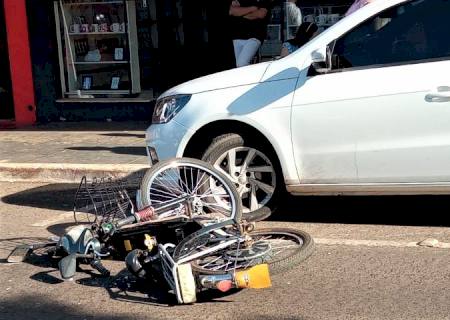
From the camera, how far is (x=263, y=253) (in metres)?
4.72

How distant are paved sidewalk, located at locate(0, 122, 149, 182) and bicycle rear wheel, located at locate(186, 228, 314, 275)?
3310mm

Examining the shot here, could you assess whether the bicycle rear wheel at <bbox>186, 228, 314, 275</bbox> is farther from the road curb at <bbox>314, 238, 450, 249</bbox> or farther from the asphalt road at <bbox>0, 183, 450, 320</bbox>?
the road curb at <bbox>314, 238, 450, 249</bbox>

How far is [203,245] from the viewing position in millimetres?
4719

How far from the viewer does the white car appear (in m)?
5.44

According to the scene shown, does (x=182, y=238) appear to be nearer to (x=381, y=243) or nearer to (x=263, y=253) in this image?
(x=263, y=253)

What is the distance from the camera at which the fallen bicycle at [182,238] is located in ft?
14.6

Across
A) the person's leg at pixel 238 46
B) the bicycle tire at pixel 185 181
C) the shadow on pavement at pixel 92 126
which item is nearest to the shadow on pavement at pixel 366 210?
the bicycle tire at pixel 185 181

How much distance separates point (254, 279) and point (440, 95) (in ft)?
7.05

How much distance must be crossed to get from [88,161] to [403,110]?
4617 millimetres

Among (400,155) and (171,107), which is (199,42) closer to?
(171,107)

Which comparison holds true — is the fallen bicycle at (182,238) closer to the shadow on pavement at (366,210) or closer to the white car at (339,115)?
the white car at (339,115)

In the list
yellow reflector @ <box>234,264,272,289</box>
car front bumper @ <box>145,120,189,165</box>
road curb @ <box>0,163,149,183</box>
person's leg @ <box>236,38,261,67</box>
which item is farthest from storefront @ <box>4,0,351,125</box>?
yellow reflector @ <box>234,264,272,289</box>

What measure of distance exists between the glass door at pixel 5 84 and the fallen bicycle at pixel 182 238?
23.8 ft

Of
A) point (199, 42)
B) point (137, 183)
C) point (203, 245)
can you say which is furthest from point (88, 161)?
point (203, 245)
